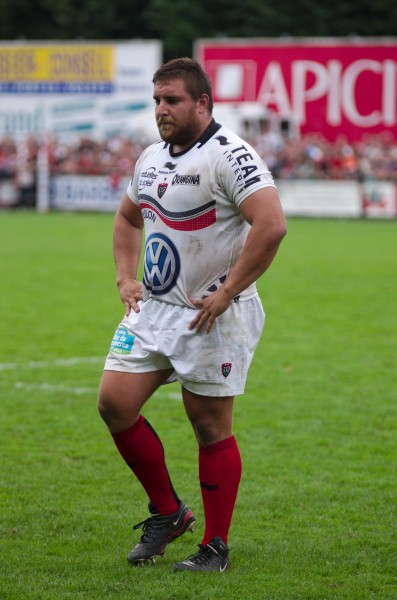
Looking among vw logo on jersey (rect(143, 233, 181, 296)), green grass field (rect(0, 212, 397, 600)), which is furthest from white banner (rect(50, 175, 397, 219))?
vw logo on jersey (rect(143, 233, 181, 296))

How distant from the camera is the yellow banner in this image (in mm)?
39312

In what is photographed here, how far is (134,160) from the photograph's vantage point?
32.3 m

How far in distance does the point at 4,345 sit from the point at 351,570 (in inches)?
255

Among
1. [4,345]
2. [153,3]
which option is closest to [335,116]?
[153,3]

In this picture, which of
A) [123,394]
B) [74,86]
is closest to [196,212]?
[123,394]

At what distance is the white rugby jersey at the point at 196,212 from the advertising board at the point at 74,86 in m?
34.5

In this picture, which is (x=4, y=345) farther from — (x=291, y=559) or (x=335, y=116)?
(x=335, y=116)

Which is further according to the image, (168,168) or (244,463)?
(244,463)

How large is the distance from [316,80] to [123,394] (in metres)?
34.5

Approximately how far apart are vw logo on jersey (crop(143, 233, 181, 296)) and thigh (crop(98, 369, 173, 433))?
373 mm

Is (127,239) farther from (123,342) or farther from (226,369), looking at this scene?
(226,369)

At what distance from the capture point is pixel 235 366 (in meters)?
4.79

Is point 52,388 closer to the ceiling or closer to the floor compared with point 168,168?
closer to the floor

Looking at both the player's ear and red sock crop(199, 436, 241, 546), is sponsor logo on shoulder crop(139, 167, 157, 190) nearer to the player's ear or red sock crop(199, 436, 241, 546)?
the player's ear
